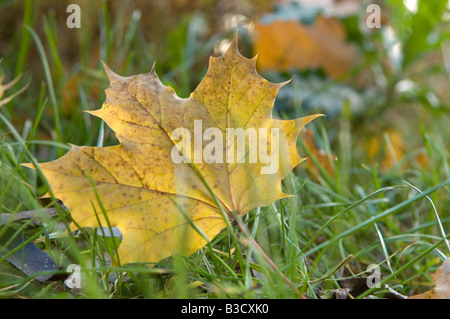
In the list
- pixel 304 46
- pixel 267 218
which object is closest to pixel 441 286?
pixel 267 218

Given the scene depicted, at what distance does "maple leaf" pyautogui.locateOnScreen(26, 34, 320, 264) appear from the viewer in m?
0.43

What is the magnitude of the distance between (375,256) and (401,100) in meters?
0.75

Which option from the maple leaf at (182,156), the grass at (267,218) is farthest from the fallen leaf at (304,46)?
the maple leaf at (182,156)

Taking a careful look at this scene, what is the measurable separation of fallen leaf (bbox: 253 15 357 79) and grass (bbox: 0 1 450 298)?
13cm

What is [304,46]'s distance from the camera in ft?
4.31

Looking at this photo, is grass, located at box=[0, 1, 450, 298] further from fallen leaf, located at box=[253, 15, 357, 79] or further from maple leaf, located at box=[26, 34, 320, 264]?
fallen leaf, located at box=[253, 15, 357, 79]

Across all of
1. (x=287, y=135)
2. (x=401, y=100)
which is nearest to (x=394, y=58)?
(x=401, y=100)

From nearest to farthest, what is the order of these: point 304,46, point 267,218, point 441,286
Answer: point 441,286, point 267,218, point 304,46

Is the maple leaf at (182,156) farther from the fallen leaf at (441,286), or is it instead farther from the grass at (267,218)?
the fallen leaf at (441,286)

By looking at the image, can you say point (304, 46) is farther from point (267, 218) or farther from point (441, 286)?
point (441, 286)

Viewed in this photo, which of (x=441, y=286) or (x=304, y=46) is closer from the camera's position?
(x=441, y=286)

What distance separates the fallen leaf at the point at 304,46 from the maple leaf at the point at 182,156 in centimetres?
83

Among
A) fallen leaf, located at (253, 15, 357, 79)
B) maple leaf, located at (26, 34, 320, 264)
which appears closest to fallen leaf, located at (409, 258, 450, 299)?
maple leaf, located at (26, 34, 320, 264)

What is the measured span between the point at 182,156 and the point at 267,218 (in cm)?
19
